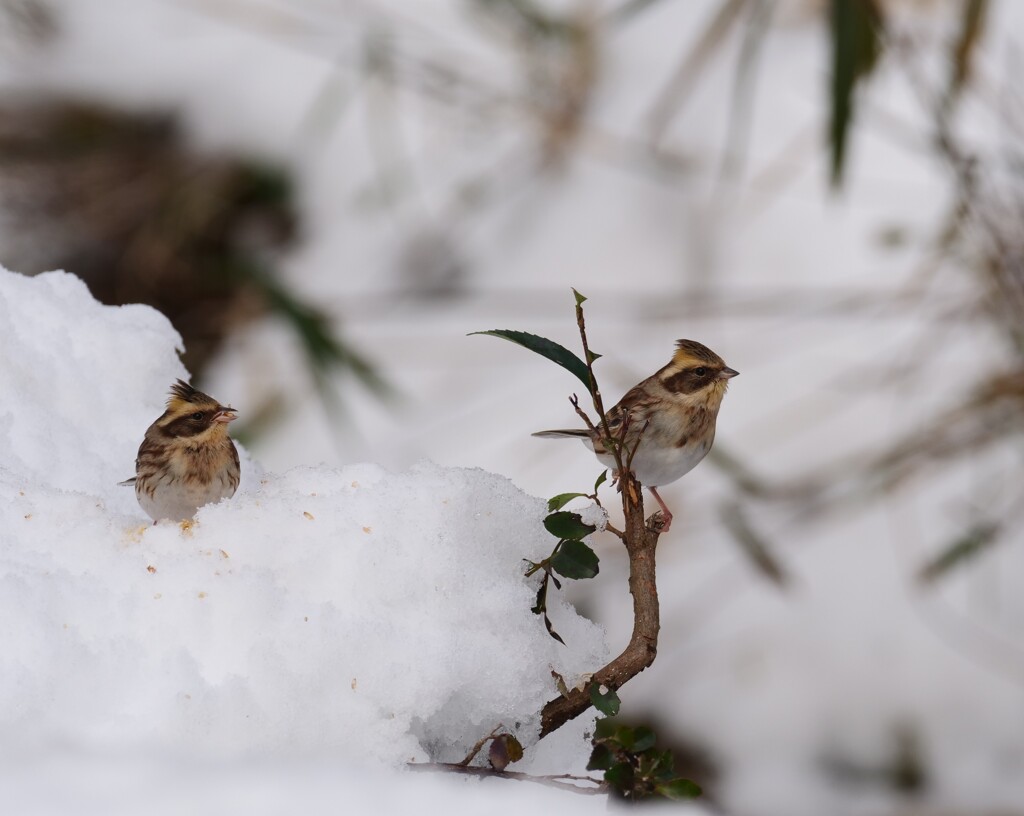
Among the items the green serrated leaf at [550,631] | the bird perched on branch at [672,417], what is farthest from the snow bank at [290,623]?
the bird perched on branch at [672,417]

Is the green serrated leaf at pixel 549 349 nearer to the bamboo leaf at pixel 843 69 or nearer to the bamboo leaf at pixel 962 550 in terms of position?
the bamboo leaf at pixel 843 69

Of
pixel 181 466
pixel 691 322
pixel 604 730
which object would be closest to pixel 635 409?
pixel 181 466

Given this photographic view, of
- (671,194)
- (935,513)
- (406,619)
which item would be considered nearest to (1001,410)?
(935,513)

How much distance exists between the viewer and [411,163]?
182 inches

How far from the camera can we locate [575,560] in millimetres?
1059

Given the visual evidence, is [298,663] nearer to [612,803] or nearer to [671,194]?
[612,803]

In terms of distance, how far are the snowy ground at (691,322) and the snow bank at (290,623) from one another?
87.3 inches

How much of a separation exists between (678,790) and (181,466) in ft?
2.33

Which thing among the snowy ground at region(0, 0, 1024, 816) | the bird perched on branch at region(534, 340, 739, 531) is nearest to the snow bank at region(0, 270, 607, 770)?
the bird perched on branch at region(534, 340, 739, 531)

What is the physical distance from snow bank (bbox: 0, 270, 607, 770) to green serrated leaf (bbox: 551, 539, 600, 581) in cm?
7

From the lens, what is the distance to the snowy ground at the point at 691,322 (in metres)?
3.55

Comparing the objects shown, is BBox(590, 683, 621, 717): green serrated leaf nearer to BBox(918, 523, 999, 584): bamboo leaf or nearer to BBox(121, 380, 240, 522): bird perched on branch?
BBox(121, 380, 240, 522): bird perched on branch

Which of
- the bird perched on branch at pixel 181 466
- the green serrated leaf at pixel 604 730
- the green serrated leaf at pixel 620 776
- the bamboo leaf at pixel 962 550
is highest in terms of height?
the bamboo leaf at pixel 962 550

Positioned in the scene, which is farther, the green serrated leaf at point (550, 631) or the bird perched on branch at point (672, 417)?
the bird perched on branch at point (672, 417)
